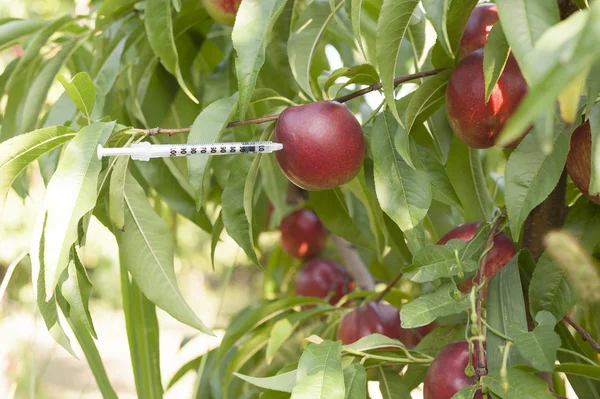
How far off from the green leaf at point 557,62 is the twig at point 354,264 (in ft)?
2.28

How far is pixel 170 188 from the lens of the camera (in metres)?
0.70

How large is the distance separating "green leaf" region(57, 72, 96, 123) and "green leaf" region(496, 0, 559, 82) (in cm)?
28

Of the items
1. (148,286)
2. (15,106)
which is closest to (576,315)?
(148,286)

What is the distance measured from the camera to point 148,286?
49 centimetres

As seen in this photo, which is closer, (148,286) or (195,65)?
(148,286)

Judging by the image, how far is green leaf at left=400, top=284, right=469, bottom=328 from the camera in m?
0.42

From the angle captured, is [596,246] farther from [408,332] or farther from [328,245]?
[328,245]

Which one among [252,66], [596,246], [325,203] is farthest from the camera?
[325,203]

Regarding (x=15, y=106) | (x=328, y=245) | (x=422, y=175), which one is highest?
(x=15, y=106)

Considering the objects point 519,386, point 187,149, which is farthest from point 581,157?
point 187,149

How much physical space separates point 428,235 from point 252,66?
0.39m

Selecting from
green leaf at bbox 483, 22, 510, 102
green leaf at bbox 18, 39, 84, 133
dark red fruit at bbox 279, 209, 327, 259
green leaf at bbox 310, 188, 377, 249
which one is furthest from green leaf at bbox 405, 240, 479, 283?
dark red fruit at bbox 279, 209, 327, 259

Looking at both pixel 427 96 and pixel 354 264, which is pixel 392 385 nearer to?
pixel 427 96

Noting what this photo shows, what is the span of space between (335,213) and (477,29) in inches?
10.0
